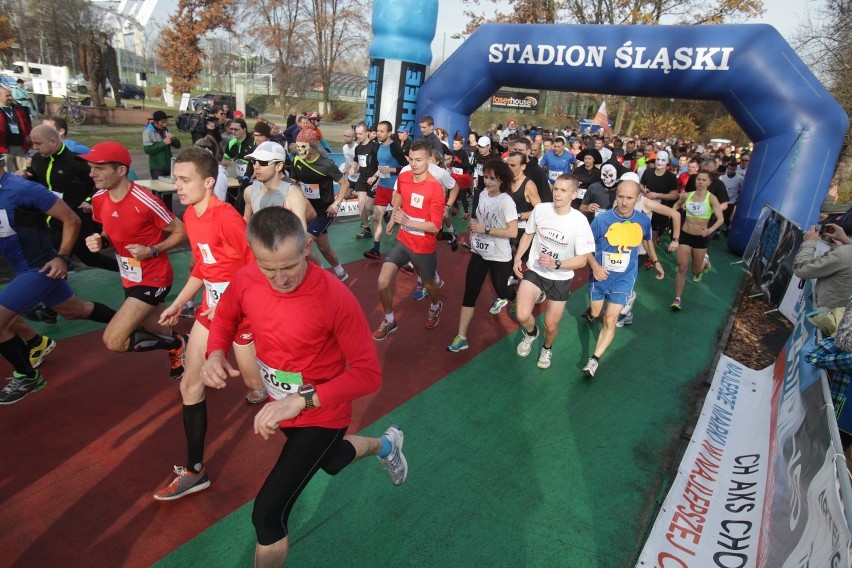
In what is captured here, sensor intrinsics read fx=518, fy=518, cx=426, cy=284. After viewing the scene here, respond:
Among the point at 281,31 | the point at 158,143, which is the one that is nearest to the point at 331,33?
the point at 281,31

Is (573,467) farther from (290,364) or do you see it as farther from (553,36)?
(553,36)

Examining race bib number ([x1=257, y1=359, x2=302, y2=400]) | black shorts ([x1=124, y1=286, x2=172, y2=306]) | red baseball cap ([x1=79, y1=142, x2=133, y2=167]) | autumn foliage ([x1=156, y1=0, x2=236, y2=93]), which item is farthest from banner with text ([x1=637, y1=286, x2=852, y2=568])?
autumn foliage ([x1=156, y1=0, x2=236, y2=93])

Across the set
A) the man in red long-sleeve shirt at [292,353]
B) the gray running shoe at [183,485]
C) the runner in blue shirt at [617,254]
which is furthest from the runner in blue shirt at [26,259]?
the runner in blue shirt at [617,254]

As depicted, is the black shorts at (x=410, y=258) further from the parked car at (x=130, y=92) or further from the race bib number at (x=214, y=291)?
the parked car at (x=130, y=92)

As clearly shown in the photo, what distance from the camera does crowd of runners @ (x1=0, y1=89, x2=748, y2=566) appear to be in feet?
7.63

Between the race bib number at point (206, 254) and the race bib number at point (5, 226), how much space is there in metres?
1.66

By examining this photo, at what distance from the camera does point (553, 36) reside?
11.7 meters

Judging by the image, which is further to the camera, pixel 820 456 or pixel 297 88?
pixel 297 88

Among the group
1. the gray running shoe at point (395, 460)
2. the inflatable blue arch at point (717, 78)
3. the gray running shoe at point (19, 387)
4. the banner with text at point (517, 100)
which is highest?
the banner with text at point (517, 100)

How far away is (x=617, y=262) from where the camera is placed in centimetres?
520

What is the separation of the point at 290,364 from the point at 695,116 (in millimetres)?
48218

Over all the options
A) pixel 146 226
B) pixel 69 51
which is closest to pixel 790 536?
pixel 146 226

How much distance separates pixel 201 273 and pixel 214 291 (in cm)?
16

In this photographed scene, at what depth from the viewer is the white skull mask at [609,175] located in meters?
7.27
